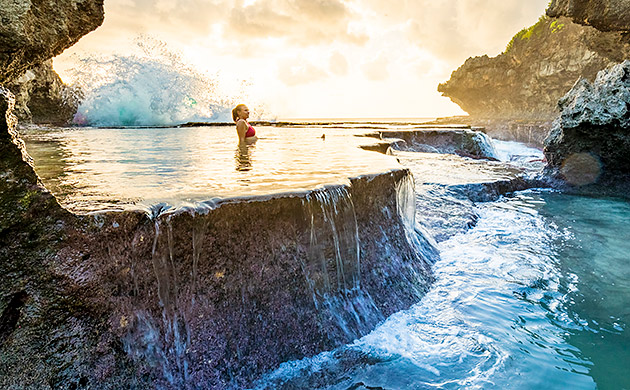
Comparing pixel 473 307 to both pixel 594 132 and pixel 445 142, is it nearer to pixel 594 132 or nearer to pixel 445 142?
pixel 594 132

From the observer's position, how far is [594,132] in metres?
6.79

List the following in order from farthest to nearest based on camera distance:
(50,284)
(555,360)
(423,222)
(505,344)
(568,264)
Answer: (423,222)
(568,264)
(505,344)
(555,360)
(50,284)

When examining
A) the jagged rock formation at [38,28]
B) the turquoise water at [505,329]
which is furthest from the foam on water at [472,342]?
the jagged rock formation at [38,28]

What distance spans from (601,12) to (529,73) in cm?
3696

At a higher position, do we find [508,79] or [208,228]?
[508,79]

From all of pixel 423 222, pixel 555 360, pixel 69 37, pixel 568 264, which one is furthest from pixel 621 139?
pixel 69 37

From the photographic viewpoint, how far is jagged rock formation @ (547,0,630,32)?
808 cm

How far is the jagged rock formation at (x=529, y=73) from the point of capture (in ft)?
103

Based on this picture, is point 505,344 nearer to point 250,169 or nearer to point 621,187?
point 250,169

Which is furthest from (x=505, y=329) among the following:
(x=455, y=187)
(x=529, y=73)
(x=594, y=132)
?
(x=529, y=73)

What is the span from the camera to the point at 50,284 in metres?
1.74

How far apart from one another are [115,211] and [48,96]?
2598cm

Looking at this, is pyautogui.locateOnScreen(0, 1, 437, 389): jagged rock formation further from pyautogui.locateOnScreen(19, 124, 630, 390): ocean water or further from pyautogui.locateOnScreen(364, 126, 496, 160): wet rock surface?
pyautogui.locateOnScreen(364, 126, 496, 160): wet rock surface

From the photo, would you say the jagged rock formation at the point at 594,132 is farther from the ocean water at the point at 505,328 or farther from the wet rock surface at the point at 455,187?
the ocean water at the point at 505,328
